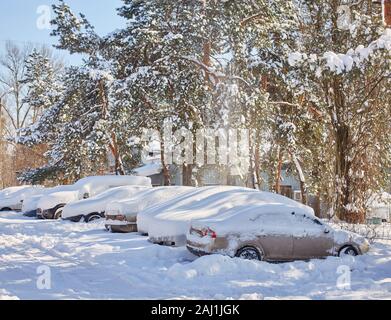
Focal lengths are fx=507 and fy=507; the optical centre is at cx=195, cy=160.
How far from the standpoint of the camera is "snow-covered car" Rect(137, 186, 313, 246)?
11500mm

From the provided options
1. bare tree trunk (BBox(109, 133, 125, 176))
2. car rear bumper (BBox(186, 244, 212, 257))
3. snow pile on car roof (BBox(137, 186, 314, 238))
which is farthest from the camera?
bare tree trunk (BBox(109, 133, 125, 176))

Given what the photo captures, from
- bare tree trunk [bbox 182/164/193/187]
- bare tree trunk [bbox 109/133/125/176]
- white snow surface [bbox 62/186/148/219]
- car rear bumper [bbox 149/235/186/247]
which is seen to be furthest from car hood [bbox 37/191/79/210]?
car rear bumper [bbox 149/235/186/247]

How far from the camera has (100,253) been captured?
11.2 m

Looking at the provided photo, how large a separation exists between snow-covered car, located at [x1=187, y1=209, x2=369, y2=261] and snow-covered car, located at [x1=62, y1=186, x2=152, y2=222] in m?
8.41

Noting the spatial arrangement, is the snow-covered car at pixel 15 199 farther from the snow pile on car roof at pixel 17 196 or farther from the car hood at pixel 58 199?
the car hood at pixel 58 199

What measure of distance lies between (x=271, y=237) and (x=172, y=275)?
2476 millimetres

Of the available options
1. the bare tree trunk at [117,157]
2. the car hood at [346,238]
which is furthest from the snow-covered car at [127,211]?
the bare tree trunk at [117,157]

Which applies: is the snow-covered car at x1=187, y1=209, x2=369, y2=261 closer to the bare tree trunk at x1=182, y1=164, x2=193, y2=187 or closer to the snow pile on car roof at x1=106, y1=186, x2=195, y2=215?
the snow pile on car roof at x1=106, y1=186, x2=195, y2=215

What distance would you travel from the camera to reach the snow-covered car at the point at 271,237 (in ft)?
32.4

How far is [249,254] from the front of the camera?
392 inches

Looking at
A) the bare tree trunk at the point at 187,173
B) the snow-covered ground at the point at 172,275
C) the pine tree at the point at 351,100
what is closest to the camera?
the snow-covered ground at the point at 172,275

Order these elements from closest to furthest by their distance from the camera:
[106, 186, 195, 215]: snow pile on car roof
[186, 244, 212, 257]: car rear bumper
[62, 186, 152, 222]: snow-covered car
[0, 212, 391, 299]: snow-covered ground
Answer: [0, 212, 391, 299]: snow-covered ground < [186, 244, 212, 257]: car rear bumper < [106, 186, 195, 215]: snow pile on car roof < [62, 186, 152, 222]: snow-covered car

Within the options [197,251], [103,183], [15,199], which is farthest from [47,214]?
[197,251]

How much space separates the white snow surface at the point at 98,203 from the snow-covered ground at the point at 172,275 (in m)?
6.17
